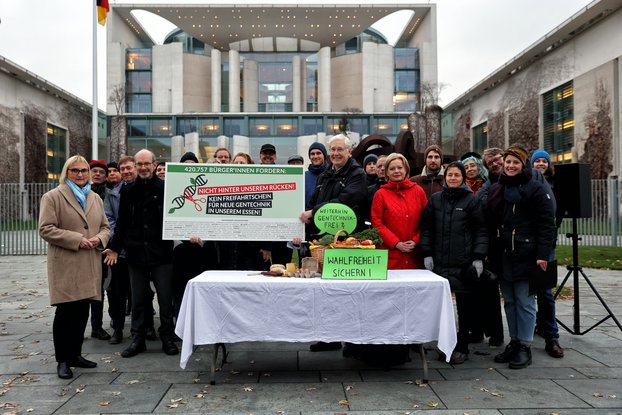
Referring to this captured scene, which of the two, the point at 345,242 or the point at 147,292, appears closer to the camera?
the point at 345,242

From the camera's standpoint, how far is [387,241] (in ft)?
16.6

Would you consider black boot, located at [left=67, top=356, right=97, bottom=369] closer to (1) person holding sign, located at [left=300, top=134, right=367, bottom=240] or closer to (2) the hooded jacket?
(1) person holding sign, located at [left=300, top=134, right=367, bottom=240]

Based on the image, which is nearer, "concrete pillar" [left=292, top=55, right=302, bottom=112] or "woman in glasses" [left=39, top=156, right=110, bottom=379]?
"woman in glasses" [left=39, top=156, right=110, bottom=379]

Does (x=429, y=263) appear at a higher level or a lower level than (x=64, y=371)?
higher

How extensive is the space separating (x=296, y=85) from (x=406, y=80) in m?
14.5

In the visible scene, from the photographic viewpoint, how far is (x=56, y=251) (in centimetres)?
466

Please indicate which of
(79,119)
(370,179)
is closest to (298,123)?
(79,119)

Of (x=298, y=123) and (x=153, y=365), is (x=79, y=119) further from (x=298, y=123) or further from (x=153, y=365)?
(x=153, y=365)

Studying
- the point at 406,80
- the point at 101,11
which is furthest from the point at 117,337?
the point at 406,80

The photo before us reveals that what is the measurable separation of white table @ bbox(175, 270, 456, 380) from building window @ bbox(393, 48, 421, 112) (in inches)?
2356

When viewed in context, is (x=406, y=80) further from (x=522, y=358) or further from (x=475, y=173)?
(x=522, y=358)

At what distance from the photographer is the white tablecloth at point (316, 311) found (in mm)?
4266

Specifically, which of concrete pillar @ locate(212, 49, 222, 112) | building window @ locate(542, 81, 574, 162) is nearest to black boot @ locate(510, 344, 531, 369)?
building window @ locate(542, 81, 574, 162)

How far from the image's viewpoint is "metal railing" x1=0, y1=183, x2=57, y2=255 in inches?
648
